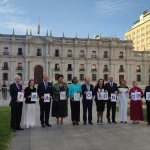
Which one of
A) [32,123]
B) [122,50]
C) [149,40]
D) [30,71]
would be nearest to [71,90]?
[32,123]

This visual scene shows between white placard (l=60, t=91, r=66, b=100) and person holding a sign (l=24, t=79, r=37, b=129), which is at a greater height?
white placard (l=60, t=91, r=66, b=100)

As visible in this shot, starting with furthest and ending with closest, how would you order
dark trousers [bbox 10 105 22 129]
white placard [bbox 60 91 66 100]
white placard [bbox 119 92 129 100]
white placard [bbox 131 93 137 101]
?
1. white placard [bbox 119 92 129 100]
2. white placard [bbox 131 93 137 101]
3. white placard [bbox 60 91 66 100]
4. dark trousers [bbox 10 105 22 129]

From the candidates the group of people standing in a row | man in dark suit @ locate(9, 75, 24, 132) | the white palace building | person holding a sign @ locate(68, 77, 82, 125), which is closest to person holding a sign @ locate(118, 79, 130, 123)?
the group of people standing in a row

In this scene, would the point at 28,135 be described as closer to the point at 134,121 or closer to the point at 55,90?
the point at 55,90

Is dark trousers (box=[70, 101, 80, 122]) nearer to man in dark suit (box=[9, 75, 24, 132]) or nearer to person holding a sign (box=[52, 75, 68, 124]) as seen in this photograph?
person holding a sign (box=[52, 75, 68, 124])

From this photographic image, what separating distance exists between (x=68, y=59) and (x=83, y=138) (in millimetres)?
45153

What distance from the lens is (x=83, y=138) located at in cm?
686

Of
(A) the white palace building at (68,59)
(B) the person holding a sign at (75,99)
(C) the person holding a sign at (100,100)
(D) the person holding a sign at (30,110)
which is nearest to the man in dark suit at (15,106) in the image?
(D) the person holding a sign at (30,110)

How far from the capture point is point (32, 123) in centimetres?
855

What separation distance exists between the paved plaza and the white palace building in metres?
41.5

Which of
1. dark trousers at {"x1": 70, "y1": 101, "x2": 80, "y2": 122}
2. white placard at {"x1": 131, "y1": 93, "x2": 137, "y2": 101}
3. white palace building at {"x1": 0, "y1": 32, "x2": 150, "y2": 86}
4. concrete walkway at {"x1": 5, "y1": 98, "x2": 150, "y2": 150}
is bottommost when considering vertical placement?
concrete walkway at {"x1": 5, "y1": 98, "x2": 150, "y2": 150}

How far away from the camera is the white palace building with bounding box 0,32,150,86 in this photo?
4925 cm

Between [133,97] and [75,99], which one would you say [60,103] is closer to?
[75,99]

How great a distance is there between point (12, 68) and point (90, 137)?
45.0 metres
